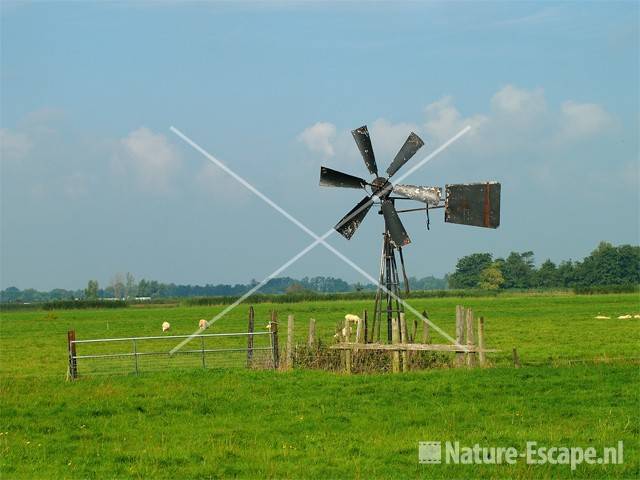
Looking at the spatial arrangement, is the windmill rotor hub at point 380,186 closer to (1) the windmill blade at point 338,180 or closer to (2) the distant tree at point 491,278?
(1) the windmill blade at point 338,180

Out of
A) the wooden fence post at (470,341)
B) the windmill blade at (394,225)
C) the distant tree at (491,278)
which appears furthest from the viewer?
the distant tree at (491,278)

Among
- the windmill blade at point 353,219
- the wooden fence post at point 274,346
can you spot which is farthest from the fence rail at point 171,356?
the windmill blade at point 353,219

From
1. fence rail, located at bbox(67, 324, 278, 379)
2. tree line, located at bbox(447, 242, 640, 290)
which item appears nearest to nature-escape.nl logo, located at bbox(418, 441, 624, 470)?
fence rail, located at bbox(67, 324, 278, 379)

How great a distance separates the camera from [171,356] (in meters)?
34.7

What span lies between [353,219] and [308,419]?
8985 mm

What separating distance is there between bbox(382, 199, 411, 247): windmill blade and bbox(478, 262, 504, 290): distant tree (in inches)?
6637

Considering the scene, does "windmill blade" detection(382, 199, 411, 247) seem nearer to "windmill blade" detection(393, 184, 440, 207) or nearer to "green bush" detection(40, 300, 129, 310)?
"windmill blade" detection(393, 184, 440, 207)

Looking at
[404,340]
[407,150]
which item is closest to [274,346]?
[404,340]

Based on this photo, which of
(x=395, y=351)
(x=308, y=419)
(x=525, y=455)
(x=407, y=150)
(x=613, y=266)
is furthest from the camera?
(x=613, y=266)

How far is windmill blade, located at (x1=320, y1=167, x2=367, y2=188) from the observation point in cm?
2712

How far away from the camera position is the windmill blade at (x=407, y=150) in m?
26.8

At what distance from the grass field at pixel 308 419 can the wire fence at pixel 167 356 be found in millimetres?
1099

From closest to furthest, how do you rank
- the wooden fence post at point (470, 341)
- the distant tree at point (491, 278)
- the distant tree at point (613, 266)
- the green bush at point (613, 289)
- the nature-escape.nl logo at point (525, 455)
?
the nature-escape.nl logo at point (525, 455) → the wooden fence post at point (470, 341) → the green bush at point (613, 289) → the distant tree at point (613, 266) → the distant tree at point (491, 278)

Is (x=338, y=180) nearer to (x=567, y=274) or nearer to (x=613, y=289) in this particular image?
(x=613, y=289)
